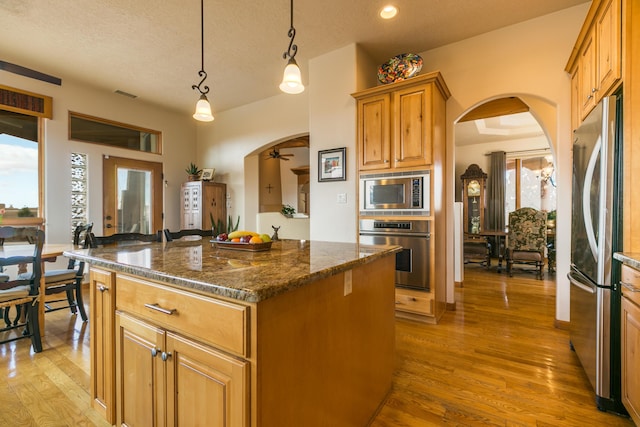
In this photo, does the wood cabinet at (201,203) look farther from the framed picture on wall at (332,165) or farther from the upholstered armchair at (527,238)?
the upholstered armchair at (527,238)

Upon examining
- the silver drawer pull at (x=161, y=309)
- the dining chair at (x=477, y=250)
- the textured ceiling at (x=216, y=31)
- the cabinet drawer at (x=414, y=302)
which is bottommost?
the cabinet drawer at (x=414, y=302)

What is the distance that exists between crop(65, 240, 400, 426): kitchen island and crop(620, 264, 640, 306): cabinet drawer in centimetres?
118

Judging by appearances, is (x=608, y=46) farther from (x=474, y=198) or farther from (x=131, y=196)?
(x=131, y=196)

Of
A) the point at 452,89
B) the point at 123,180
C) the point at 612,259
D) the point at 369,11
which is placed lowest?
the point at 612,259

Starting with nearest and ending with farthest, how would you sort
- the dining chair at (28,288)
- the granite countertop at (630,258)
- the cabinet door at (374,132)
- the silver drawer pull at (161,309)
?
the silver drawer pull at (161,309)
the granite countertop at (630,258)
the dining chair at (28,288)
the cabinet door at (374,132)

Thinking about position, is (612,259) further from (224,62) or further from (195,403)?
(224,62)

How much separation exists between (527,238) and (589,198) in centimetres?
380

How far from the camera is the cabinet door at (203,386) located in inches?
37.0

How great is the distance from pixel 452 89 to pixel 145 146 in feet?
16.7

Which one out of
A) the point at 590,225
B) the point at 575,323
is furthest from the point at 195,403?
the point at 575,323

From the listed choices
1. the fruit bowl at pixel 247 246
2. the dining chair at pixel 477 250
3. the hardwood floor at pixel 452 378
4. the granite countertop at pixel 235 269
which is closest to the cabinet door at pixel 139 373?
the granite countertop at pixel 235 269

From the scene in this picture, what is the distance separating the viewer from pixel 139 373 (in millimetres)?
1314

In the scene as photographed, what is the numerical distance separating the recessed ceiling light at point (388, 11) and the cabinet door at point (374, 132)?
0.71 meters

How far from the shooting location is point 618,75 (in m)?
1.70
